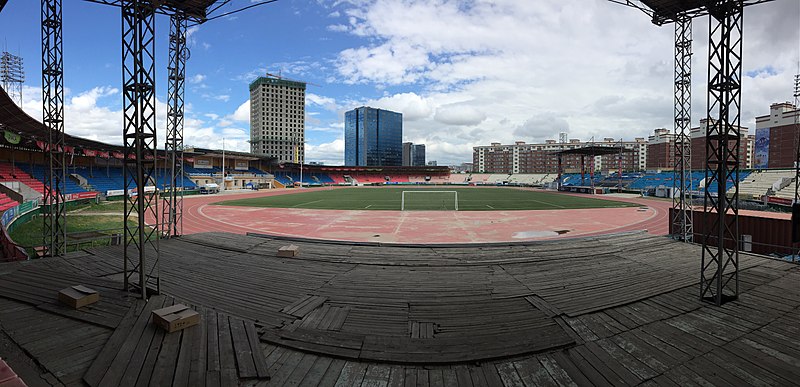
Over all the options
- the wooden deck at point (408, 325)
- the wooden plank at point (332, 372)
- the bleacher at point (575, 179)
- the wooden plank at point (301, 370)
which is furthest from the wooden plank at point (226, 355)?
the bleacher at point (575, 179)

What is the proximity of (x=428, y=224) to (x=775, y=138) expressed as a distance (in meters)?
102

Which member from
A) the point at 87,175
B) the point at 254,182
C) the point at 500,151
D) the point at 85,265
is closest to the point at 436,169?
the point at 254,182

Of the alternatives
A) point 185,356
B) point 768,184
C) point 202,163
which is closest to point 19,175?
point 202,163

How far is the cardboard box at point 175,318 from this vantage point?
263 inches

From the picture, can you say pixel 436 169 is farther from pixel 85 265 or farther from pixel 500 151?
pixel 85 265

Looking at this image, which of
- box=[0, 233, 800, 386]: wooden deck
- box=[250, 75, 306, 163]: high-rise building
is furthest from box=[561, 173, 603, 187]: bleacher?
box=[250, 75, 306, 163]: high-rise building

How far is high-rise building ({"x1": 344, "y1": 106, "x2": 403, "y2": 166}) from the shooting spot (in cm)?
17338

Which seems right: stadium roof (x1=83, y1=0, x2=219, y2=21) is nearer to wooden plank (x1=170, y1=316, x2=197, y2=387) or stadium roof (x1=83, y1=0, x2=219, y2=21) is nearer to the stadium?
the stadium

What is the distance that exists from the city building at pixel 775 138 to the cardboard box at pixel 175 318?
113m

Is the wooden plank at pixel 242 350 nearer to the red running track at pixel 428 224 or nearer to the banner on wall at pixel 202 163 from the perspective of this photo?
the red running track at pixel 428 224

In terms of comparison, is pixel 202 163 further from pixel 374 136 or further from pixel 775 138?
pixel 775 138

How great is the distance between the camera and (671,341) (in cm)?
677

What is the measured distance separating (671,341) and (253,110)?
17483cm

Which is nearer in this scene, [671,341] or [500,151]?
[671,341]
